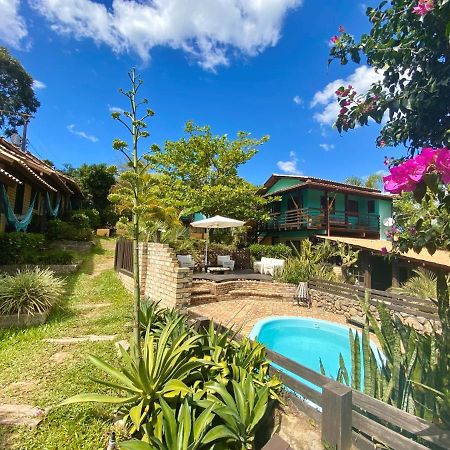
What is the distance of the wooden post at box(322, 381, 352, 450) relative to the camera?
244cm

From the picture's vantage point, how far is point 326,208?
69.8ft

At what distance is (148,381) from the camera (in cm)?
314

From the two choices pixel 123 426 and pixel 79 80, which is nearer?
pixel 123 426

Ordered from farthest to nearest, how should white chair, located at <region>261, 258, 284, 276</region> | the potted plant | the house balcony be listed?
1. the house balcony
2. white chair, located at <region>261, 258, 284, 276</region>
3. the potted plant

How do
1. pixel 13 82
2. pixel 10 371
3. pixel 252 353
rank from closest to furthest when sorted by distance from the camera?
pixel 252 353, pixel 10 371, pixel 13 82

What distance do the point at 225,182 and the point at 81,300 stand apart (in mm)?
15036

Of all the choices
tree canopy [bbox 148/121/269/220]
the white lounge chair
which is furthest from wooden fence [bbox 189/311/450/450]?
tree canopy [bbox 148/121/269/220]

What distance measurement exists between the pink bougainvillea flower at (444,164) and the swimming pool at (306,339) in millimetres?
7393

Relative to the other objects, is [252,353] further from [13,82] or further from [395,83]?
[13,82]

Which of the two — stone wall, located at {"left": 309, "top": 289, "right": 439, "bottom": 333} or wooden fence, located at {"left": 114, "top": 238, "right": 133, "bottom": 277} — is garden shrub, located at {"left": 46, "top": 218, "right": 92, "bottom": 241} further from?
stone wall, located at {"left": 309, "top": 289, "right": 439, "bottom": 333}

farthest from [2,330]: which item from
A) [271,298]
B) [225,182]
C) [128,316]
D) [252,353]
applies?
Result: [225,182]

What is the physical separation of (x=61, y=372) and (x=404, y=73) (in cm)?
599

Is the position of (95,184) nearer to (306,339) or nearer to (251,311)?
(251,311)

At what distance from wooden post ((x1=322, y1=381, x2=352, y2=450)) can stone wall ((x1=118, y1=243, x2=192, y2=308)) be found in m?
5.44
